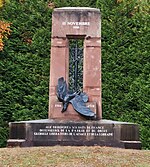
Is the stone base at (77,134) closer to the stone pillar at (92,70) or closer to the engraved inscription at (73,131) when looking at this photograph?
the engraved inscription at (73,131)

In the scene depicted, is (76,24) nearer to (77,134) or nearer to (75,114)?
(75,114)

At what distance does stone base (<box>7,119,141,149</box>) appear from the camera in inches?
405

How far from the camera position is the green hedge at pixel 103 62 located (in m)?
14.6

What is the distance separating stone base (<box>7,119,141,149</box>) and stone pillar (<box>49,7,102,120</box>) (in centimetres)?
115

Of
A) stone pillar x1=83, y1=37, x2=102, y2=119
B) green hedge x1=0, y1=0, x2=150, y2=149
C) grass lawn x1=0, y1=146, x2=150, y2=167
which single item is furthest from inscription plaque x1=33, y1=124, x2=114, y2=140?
green hedge x1=0, y1=0, x2=150, y2=149

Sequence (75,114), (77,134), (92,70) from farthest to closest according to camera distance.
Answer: (92,70), (75,114), (77,134)

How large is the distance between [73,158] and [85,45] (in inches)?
160

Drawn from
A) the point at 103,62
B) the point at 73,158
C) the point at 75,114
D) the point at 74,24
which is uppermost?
the point at 74,24

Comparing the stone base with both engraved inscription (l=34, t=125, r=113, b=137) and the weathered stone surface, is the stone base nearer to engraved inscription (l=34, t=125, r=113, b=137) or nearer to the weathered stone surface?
engraved inscription (l=34, t=125, r=113, b=137)

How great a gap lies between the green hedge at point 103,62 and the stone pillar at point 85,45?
3249mm

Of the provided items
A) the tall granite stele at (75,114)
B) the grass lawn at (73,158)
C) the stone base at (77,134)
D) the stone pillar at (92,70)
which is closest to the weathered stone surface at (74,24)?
the tall granite stele at (75,114)

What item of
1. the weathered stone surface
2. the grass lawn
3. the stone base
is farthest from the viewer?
the weathered stone surface

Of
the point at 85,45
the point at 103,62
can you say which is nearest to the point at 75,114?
the point at 85,45

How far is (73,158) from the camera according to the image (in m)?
8.20
